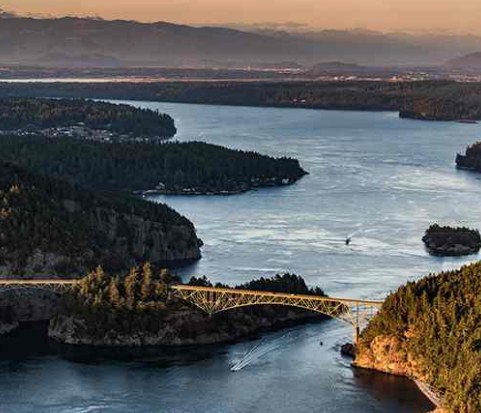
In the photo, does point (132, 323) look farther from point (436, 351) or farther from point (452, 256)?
point (452, 256)

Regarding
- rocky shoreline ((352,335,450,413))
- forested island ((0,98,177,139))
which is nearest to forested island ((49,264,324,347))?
rocky shoreline ((352,335,450,413))

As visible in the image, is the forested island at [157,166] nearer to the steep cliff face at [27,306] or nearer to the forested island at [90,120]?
the forested island at [90,120]

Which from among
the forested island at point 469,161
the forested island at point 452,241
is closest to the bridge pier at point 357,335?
the forested island at point 452,241

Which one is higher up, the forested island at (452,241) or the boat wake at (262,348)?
the forested island at (452,241)

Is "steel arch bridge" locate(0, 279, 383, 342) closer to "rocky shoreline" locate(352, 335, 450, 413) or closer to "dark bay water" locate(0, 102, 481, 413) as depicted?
"dark bay water" locate(0, 102, 481, 413)

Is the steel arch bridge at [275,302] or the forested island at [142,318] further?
the forested island at [142,318]

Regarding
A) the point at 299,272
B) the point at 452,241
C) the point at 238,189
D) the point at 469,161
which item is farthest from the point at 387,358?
the point at 469,161

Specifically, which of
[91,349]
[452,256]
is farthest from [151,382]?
[452,256]

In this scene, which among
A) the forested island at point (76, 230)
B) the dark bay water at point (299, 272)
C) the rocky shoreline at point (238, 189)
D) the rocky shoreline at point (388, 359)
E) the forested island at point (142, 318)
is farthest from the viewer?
the rocky shoreline at point (238, 189)
